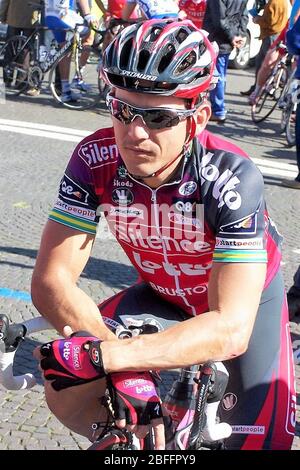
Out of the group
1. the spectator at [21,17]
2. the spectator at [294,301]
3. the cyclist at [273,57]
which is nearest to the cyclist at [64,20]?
→ the spectator at [21,17]

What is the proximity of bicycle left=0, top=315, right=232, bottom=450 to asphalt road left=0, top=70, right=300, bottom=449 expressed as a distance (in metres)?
1.41

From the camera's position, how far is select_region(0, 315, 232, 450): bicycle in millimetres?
2125

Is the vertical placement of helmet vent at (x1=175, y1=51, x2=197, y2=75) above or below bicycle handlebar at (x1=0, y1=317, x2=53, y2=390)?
above

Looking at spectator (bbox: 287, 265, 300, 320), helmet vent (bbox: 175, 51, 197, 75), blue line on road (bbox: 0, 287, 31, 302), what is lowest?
blue line on road (bbox: 0, 287, 31, 302)

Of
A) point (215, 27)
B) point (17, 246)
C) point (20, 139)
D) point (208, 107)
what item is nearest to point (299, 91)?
point (215, 27)

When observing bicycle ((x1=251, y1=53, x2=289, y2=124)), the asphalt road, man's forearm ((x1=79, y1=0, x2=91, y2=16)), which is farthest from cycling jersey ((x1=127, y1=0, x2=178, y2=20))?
bicycle ((x1=251, y1=53, x2=289, y2=124))

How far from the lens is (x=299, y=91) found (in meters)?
10.0

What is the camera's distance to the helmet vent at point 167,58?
240cm

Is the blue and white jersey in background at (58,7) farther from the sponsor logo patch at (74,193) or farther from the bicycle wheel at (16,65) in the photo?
the sponsor logo patch at (74,193)

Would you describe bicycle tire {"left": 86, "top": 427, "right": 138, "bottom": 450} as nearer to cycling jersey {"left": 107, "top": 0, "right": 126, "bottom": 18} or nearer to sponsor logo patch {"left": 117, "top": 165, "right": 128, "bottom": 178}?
sponsor logo patch {"left": 117, "top": 165, "right": 128, "bottom": 178}

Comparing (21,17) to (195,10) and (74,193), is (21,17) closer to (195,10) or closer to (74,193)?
(195,10)

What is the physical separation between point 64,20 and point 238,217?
33.9 ft

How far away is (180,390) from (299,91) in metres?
8.00

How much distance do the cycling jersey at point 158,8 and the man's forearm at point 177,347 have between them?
8.93 metres
